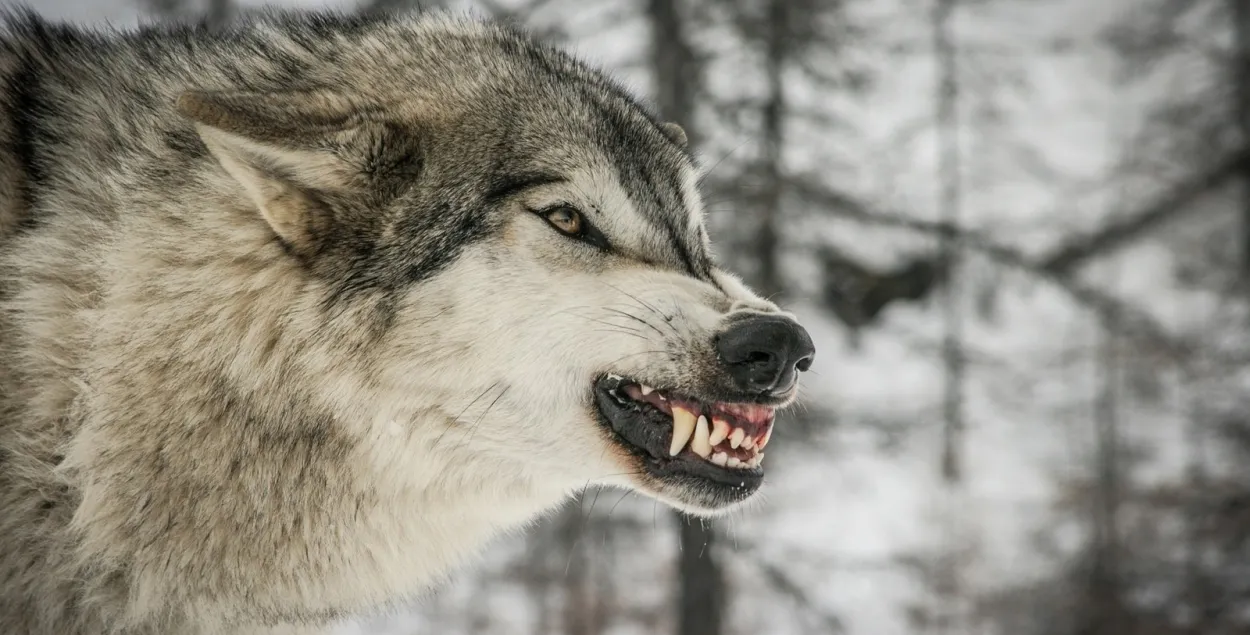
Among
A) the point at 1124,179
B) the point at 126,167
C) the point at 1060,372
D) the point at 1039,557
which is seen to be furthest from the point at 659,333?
the point at 1124,179

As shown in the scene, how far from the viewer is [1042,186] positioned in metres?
15.8

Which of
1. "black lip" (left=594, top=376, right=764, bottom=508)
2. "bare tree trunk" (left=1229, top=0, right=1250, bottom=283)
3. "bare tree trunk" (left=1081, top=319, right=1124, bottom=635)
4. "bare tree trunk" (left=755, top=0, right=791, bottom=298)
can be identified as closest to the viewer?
"black lip" (left=594, top=376, right=764, bottom=508)

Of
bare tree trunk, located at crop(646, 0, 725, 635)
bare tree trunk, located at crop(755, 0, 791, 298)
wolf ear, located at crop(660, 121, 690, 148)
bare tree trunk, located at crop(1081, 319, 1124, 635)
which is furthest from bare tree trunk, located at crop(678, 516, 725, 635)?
wolf ear, located at crop(660, 121, 690, 148)

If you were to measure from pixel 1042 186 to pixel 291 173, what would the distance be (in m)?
15.8

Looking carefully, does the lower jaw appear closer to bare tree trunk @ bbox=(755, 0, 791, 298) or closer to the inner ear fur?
the inner ear fur

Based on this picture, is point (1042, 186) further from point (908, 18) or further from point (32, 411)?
point (32, 411)

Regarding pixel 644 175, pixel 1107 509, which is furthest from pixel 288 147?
pixel 1107 509

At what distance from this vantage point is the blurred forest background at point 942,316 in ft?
25.9

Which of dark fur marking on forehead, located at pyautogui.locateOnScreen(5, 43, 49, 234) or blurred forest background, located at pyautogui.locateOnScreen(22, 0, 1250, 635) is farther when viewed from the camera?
blurred forest background, located at pyautogui.locateOnScreen(22, 0, 1250, 635)

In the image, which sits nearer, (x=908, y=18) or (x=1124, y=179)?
(x=908, y=18)

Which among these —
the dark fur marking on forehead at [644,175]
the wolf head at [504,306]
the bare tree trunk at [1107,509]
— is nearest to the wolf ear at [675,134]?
the dark fur marking on forehead at [644,175]

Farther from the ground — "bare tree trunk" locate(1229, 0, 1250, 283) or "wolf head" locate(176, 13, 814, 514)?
"wolf head" locate(176, 13, 814, 514)

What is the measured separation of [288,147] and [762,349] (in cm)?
135

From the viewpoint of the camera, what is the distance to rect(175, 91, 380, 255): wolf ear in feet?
7.39
